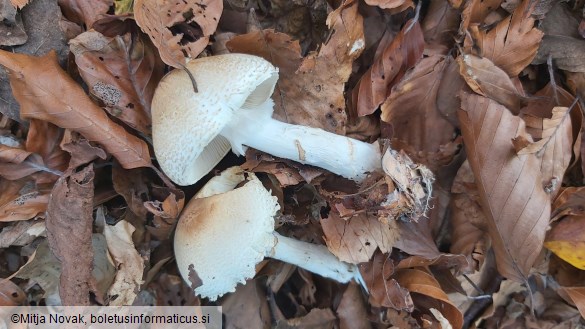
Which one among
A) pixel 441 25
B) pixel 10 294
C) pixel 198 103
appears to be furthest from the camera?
pixel 441 25

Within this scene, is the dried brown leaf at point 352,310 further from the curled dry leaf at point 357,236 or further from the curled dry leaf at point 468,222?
the curled dry leaf at point 468,222

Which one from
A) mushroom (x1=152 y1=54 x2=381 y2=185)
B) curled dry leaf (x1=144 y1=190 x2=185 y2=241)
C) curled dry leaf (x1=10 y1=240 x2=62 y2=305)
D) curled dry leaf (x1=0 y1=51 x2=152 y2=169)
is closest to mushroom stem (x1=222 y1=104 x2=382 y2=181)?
mushroom (x1=152 y1=54 x2=381 y2=185)

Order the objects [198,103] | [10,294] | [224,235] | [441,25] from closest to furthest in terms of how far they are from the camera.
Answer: [198,103] → [224,235] → [10,294] → [441,25]

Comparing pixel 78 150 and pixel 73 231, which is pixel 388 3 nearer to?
pixel 78 150

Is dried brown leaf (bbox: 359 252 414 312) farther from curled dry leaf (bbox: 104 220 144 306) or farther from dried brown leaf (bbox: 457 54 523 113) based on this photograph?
curled dry leaf (bbox: 104 220 144 306)

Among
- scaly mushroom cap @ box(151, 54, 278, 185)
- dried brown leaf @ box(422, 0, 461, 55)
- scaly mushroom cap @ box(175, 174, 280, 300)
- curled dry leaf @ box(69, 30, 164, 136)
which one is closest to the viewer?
scaly mushroom cap @ box(151, 54, 278, 185)

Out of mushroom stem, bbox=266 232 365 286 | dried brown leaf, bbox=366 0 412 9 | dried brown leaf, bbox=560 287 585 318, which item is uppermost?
dried brown leaf, bbox=366 0 412 9

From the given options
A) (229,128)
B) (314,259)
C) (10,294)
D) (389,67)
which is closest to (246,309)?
(314,259)

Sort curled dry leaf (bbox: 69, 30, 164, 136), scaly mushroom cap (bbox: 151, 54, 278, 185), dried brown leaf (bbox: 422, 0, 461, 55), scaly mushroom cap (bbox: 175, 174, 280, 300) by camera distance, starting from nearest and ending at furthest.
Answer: scaly mushroom cap (bbox: 151, 54, 278, 185)
scaly mushroom cap (bbox: 175, 174, 280, 300)
curled dry leaf (bbox: 69, 30, 164, 136)
dried brown leaf (bbox: 422, 0, 461, 55)
